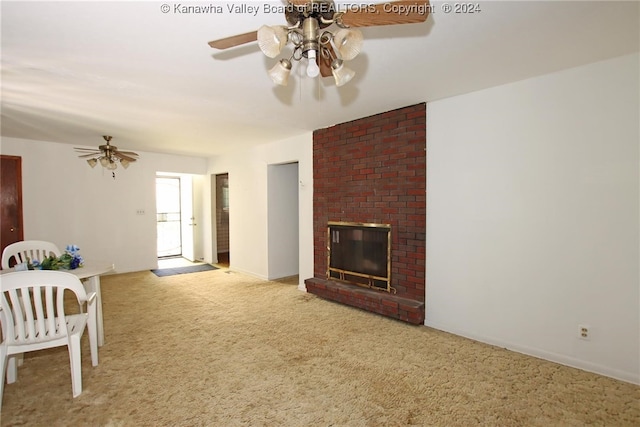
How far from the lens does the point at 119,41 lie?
2.03 meters

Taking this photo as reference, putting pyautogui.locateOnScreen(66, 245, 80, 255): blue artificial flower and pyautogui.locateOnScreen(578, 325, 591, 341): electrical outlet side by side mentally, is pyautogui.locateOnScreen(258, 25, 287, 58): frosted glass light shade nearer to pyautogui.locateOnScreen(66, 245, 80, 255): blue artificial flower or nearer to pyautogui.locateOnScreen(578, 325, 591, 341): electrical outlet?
pyautogui.locateOnScreen(66, 245, 80, 255): blue artificial flower

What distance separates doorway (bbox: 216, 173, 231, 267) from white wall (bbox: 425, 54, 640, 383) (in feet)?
17.9

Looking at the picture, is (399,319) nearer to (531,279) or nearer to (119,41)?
(531,279)

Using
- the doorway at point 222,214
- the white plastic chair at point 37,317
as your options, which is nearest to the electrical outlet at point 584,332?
the white plastic chair at point 37,317

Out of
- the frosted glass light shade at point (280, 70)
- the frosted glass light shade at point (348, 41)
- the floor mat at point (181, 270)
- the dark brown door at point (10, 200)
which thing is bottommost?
the floor mat at point (181, 270)

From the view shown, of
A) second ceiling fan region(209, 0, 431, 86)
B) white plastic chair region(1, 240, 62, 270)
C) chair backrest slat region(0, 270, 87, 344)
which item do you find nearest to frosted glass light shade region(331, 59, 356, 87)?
second ceiling fan region(209, 0, 431, 86)

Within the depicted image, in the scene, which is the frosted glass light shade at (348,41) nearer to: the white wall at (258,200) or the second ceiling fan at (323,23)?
the second ceiling fan at (323,23)

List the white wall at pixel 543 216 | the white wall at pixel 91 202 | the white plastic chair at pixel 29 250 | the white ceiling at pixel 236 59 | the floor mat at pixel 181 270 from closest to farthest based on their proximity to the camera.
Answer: the white ceiling at pixel 236 59
the white wall at pixel 543 216
the white plastic chair at pixel 29 250
the white wall at pixel 91 202
the floor mat at pixel 181 270

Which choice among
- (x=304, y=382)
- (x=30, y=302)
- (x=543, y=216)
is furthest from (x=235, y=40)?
(x=543, y=216)

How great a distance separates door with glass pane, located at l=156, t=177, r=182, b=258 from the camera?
7.70m

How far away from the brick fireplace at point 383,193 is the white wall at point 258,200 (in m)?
0.33

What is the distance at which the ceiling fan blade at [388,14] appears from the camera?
4.13 feet

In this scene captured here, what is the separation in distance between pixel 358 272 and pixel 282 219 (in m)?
2.10

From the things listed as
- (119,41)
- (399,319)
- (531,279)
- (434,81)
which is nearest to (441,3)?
(434,81)
